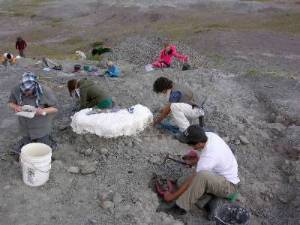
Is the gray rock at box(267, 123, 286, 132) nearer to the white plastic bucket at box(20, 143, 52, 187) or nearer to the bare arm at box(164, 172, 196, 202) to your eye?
the bare arm at box(164, 172, 196, 202)

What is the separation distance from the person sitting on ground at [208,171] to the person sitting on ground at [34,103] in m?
2.19

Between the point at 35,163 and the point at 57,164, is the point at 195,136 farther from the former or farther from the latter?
the point at 57,164

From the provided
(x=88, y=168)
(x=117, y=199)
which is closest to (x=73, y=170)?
(x=88, y=168)

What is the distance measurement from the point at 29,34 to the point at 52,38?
2.17 metres

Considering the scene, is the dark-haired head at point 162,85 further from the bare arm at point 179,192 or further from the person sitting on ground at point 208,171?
the bare arm at point 179,192

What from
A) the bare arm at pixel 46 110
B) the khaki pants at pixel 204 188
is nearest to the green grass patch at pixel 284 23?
the khaki pants at pixel 204 188

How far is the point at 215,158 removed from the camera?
20.1 feet

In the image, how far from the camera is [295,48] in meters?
19.7

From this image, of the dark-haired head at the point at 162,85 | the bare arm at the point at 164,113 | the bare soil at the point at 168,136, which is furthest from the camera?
the bare arm at the point at 164,113

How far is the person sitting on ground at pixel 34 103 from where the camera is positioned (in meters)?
6.71

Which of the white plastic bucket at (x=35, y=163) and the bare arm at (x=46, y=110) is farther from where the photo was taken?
the bare arm at (x=46, y=110)

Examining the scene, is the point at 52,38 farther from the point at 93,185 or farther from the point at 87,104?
the point at 93,185

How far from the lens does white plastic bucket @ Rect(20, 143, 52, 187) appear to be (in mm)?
6422

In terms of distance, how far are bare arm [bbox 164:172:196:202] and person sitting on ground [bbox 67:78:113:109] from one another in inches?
101
